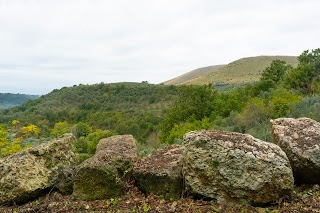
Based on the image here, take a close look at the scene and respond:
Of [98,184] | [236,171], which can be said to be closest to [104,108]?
[98,184]

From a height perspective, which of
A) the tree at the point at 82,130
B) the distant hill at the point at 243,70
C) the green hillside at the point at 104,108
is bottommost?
the tree at the point at 82,130

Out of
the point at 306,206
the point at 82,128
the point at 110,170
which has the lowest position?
the point at 82,128

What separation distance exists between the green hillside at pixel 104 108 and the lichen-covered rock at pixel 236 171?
48.1 metres

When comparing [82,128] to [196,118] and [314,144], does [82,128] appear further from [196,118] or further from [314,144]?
[314,144]

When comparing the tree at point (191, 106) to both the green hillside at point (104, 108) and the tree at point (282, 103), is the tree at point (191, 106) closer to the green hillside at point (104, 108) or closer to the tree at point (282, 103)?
the tree at point (282, 103)

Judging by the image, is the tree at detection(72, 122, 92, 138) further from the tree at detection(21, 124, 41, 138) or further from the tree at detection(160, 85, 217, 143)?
the tree at detection(160, 85, 217, 143)

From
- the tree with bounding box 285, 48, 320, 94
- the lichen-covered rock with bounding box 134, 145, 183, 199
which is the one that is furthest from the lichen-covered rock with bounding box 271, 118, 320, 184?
the tree with bounding box 285, 48, 320, 94

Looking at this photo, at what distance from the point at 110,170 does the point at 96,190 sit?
47 centimetres

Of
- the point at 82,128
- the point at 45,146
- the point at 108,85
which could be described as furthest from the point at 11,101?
the point at 45,146

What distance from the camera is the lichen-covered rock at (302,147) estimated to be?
239 inches

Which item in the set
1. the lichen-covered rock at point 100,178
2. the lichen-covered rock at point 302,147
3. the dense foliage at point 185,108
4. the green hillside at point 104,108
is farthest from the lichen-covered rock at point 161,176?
the green hillside at point 104,108

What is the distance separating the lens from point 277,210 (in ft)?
17.8

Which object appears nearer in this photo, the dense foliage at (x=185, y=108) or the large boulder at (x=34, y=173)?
Result: the large boulder at (x=34, y=173)

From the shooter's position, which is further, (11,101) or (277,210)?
(11,101)
